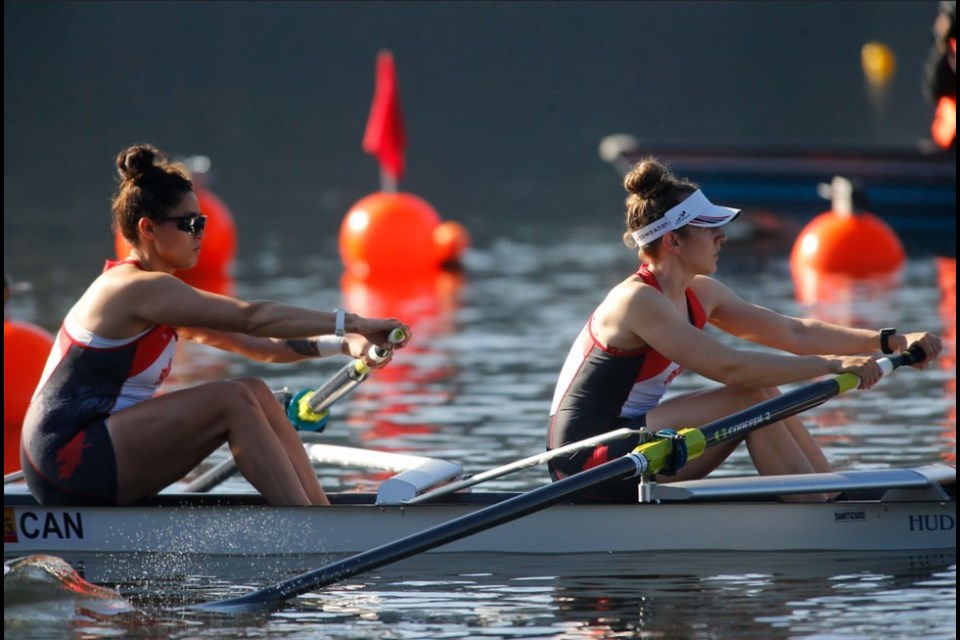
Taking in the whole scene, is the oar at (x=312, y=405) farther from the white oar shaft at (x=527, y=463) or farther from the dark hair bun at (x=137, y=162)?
the dark hair bun at (x=137, y=162)

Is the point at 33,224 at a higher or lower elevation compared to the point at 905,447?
higher

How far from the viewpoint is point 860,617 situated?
238 inches

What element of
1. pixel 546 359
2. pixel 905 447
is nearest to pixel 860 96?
pixel 546 359

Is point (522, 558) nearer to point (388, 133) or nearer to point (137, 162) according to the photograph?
point (137, 162)

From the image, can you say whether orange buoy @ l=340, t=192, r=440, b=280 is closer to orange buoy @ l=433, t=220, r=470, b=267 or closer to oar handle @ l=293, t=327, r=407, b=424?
orange buoy @ l=433, t=220, r=470, b=267

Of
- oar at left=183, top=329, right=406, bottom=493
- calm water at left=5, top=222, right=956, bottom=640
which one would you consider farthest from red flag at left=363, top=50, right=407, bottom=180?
oar at left=183, top=329, right=406, bottom=493

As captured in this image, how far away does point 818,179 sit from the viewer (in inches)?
796

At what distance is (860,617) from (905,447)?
10.9 feet

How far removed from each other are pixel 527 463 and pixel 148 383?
1.53m

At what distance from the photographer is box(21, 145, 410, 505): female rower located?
22.3ft

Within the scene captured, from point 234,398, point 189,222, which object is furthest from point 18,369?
point 234,398

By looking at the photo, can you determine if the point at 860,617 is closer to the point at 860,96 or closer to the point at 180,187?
the point at 180,187

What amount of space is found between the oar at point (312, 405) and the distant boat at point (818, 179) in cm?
1249

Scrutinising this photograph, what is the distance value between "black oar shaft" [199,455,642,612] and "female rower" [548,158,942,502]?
556 millimetres
